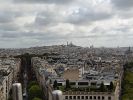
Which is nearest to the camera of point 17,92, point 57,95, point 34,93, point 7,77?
point 57,95

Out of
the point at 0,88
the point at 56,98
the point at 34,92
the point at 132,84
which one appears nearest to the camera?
the point at 56,98

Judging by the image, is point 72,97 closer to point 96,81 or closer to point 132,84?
point 96,81

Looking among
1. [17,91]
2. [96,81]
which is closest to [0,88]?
[96,81]

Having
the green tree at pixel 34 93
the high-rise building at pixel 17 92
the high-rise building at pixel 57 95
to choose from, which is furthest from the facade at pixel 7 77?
the high-rise building at pixel 57 95

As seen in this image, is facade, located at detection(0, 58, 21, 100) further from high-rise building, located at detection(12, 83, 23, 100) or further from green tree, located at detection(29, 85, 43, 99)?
high-rise building, located at detection(12, 83, 23, 100)

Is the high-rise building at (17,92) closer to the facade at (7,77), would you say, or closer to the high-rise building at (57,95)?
the high-rise building at (57,95)

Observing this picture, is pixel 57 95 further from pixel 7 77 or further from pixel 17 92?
pixel 7 77

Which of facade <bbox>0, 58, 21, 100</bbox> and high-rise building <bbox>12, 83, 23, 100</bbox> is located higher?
high-rise building <bbox>12, 83, 23, 100</bbox>

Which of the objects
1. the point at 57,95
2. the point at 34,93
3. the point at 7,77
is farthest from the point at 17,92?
the point at 7,77

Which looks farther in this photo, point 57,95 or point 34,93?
point 34,93

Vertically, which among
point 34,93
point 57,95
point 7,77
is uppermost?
point 57,95

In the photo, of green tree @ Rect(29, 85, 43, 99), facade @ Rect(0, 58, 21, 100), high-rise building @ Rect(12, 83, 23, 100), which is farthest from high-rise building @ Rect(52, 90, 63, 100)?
green tree @ Rect(29, 85, 43, 99)
